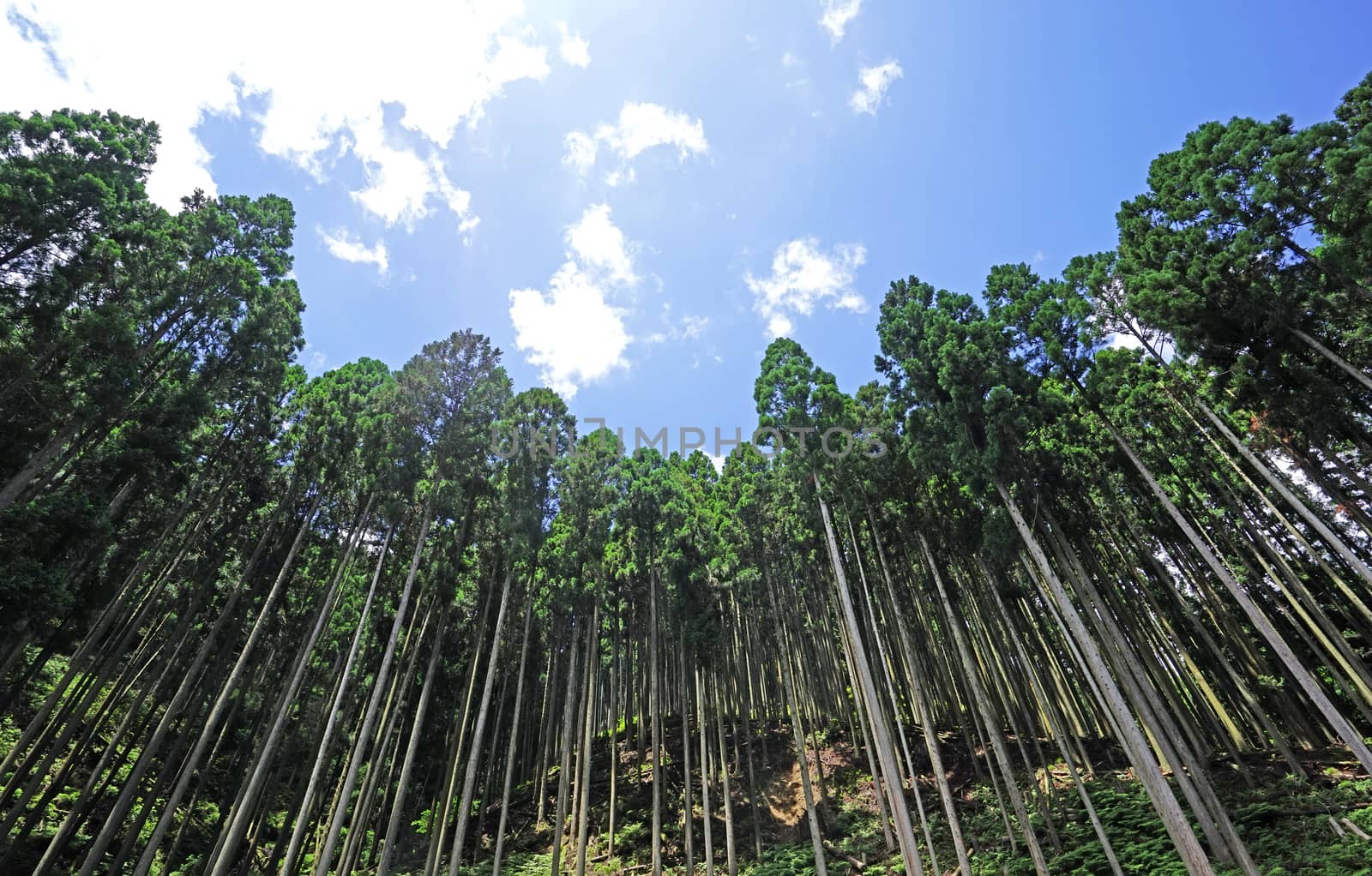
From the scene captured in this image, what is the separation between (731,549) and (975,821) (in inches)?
337

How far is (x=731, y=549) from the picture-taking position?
619 inches

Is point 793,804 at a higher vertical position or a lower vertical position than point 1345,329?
lower

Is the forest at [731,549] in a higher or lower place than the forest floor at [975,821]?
higher

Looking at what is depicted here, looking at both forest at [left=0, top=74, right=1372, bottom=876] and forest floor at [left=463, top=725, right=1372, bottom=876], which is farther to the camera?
forest at [left=0, top=74, right=1372, bottom=876]

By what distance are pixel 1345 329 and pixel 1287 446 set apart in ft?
14.5

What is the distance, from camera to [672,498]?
1584 centimetres

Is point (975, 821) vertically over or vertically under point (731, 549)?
under

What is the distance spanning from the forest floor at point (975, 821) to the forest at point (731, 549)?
3.9 inches

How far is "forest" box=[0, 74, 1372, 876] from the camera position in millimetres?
9016

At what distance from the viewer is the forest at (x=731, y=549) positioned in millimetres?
9016

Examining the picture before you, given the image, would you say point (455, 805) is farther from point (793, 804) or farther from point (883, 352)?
point (883, 352)

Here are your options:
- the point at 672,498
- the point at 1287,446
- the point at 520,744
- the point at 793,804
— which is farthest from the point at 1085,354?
the point at 520,744

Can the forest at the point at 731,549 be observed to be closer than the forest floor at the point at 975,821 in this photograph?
No

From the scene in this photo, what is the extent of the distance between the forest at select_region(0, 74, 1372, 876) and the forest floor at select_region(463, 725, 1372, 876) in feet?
0.32
